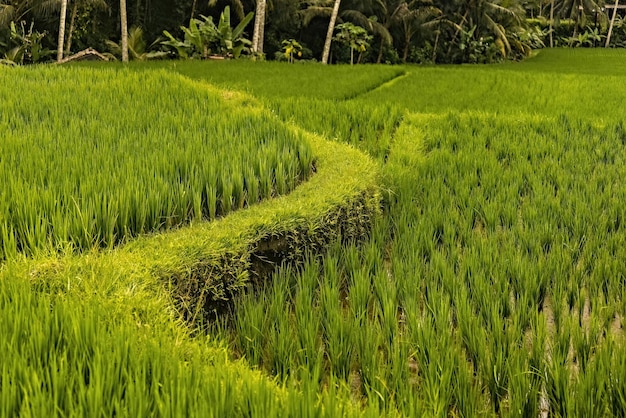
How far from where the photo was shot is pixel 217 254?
196 centimetres

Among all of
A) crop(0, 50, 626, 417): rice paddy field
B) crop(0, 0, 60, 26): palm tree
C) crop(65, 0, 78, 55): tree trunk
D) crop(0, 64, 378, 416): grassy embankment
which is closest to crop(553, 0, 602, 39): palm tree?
crop(65, 0, 78, 55): tree trunk

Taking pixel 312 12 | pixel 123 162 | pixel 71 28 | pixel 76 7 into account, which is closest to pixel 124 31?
pixel 71 28

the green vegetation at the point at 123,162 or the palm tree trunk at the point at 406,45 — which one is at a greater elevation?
the palm tree trunk at the point at 406,45

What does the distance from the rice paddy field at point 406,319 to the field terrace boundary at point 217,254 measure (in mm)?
27

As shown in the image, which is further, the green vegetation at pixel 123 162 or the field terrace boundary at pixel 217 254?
the green vegetation at pixel 123 162

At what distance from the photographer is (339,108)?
18.3 feet

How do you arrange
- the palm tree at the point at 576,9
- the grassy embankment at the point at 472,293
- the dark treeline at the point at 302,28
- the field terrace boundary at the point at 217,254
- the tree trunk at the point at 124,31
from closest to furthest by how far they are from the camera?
the grassy embankment at the point at 472,293
the field terrace boundary at the point at 217,254
the tree trunk at the point at 124,31
the dark treeline at the point at 302,28
the palm tree at the point at 576,9

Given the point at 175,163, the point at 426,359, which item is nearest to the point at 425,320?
the point at 426,359

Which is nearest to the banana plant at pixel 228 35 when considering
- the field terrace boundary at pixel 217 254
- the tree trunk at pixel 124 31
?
the tree trunk at pixel 124 31

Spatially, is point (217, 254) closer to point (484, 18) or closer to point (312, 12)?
point (312, 12)

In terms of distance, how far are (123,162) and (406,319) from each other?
4.64ft

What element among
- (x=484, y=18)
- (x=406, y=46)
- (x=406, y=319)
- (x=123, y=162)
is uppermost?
(x=484, y=18)

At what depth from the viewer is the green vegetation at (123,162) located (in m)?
1.98

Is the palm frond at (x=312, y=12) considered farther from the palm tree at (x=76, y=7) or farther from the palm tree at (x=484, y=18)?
the palm tree at (x=76, y=7)
